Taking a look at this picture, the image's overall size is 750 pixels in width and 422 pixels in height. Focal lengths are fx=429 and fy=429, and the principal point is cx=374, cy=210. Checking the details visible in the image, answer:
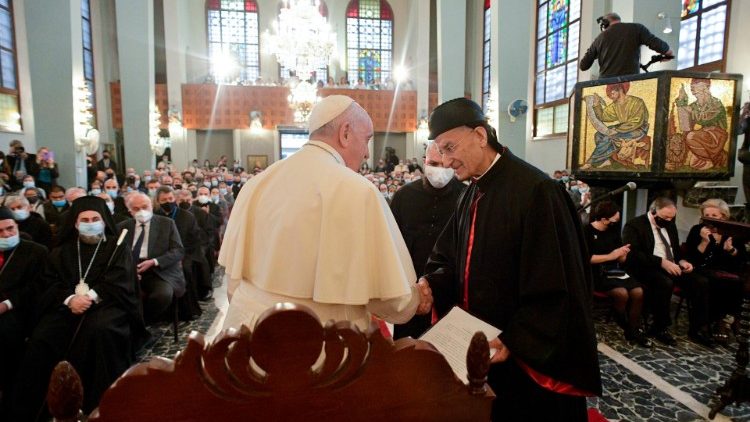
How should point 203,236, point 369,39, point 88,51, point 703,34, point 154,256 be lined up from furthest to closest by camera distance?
point 369,39 < point 88,51 < point 703,34 < point 203,236 < point 154,256

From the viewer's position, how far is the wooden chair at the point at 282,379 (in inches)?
29.9

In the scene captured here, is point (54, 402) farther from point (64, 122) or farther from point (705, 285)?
point (64, 122)

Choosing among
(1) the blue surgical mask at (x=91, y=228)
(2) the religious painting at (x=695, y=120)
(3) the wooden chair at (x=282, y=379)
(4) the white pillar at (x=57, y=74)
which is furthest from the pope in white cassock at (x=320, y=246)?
(4) the white pillar at (x=57, y=74)

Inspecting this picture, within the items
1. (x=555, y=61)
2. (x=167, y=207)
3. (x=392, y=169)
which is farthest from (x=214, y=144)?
(x=167, y=207)

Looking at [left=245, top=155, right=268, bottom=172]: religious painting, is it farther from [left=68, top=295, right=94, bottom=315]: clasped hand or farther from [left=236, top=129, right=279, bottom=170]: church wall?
[left=68, top=295, right=94, bottom=315]: clasped hand

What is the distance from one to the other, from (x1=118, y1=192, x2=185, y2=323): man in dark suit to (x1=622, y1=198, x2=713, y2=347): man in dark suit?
473cm

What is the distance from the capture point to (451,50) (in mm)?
17766

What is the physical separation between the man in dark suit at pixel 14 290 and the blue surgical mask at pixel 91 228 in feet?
1.33

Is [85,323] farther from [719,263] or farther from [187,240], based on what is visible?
→ [719,263]

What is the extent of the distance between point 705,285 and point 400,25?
22.8m

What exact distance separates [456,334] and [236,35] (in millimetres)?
24455

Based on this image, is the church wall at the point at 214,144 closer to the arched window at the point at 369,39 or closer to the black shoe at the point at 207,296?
the arched window at the point at 369,39

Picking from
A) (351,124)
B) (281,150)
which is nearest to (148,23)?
(281,150)

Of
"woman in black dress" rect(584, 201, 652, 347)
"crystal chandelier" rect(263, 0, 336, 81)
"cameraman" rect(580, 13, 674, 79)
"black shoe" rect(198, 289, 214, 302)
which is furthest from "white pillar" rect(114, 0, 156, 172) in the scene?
"woman in black dress" rect(584, 201, 652, 347)
